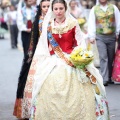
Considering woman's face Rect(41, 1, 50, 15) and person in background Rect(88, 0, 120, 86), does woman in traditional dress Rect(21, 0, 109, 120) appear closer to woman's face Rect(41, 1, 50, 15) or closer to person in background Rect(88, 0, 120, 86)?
woman's face Rect(41, 1, 50, 15)

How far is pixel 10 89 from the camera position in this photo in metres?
10.8

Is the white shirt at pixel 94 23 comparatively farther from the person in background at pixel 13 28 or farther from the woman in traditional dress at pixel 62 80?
the person in background at pixel 13 28

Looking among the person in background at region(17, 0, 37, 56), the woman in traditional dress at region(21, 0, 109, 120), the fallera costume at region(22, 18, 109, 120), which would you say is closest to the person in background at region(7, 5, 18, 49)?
the person in background at region(17, 0, 37, 56)

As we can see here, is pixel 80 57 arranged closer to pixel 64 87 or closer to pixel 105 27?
pixel 64 87

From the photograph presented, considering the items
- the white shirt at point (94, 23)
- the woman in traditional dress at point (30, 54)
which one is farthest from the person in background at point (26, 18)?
the woman in traditional dress at point (30, 54)

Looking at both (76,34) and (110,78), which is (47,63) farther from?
(110,78)

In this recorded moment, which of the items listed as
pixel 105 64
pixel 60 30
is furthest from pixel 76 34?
pixel 105 64

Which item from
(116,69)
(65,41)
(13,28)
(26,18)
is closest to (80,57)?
(65,41)

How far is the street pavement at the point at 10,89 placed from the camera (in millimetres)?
8578

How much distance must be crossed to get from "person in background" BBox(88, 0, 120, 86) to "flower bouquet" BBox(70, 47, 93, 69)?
4150 mm

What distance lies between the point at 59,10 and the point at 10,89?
423cm

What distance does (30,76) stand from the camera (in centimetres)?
753

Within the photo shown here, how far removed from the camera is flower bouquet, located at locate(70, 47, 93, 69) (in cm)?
650

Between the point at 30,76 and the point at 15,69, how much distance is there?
6.23m
